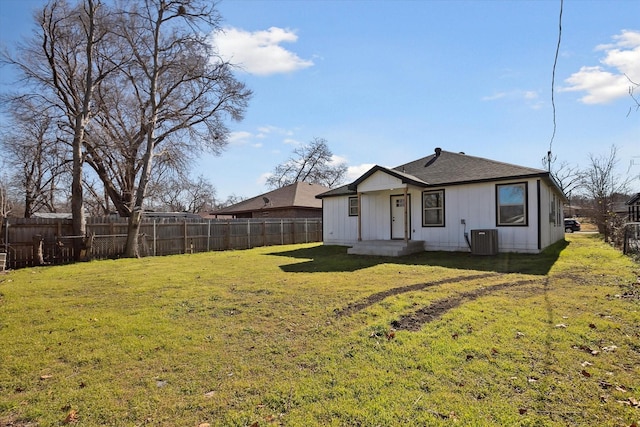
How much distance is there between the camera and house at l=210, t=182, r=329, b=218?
89.6 feet

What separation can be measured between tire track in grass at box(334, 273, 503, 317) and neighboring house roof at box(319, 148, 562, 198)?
5.03m

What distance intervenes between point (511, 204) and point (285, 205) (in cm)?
1734

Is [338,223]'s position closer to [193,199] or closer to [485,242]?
[485,242]

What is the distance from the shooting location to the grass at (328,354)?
9.61 feet

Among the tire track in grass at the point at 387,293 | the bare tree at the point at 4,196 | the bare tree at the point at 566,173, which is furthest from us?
the bare tree at the point at 566,173

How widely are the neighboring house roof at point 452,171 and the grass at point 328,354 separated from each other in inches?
206

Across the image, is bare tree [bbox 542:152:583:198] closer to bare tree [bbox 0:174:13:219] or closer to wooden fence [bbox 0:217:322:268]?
wooden fence [bbox 0:217:322:268]

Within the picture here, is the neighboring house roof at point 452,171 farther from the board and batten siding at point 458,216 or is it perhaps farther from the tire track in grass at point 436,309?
the tire track in grass at point 436,309

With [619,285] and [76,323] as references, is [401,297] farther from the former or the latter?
[76,323]

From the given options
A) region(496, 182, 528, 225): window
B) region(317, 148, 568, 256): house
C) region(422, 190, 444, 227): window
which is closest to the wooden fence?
region(317, 148, 568, 256): house

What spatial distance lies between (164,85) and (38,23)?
5708 mm

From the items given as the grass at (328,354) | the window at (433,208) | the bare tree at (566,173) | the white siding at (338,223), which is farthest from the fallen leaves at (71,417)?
the bare tree at (566,173)

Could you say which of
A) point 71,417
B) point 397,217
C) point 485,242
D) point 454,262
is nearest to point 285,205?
point 397,217

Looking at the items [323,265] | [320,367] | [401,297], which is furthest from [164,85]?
[320,367]
